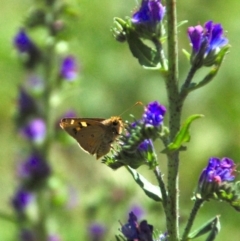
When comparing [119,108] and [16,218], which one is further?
[119,108]

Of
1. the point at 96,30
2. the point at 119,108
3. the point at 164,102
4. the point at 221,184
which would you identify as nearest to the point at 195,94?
the point at 164,102

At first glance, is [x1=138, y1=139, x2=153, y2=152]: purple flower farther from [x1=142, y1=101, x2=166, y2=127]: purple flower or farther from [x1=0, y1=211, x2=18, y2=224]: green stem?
[x1=0, y1=211, x2=18, y2=224]: green stem

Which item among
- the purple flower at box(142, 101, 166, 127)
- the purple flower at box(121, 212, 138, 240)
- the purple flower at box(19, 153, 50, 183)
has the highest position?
the purple flower at box(142, 101, 166, 127)

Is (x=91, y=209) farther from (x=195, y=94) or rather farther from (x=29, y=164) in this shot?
(x=195, y=94)

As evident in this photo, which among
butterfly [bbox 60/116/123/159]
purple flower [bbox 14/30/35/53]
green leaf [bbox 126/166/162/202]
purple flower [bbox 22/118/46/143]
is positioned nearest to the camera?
green leaf [bbox 126/166/162/202]

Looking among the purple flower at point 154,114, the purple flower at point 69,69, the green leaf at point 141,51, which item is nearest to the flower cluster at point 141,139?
the purple flower at point 154,114

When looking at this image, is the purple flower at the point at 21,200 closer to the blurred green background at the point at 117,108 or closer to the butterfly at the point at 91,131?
the blurred green background at the point at 117,108

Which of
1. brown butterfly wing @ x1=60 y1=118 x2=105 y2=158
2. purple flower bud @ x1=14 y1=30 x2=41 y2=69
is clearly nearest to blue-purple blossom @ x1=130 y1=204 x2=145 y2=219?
purple flower bud @ x1=14 y1=30 x2=41 y2=69

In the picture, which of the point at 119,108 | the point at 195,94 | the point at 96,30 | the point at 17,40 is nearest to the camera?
the point at 17,40
